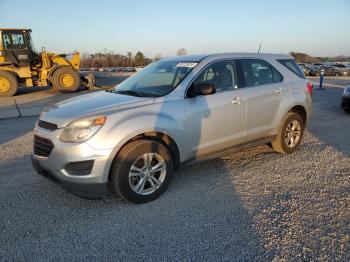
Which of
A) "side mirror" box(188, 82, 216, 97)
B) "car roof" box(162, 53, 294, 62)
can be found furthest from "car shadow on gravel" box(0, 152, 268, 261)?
"car roof" box(162, 53, 294, 62)

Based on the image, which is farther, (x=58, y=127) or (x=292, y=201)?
(x=292, y=201)

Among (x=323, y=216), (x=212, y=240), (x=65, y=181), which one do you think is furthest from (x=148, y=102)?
(x=323, y=216)

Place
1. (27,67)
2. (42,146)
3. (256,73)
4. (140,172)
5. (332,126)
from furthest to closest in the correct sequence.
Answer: (27,67), (332,126), (256,73), (140,172), (42,146)

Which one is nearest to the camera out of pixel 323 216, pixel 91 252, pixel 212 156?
pixel 91 252

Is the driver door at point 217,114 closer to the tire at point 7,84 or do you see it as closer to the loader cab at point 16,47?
the tire at point 7,84

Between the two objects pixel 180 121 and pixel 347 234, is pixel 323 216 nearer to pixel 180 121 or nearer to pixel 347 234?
pixel 347 234

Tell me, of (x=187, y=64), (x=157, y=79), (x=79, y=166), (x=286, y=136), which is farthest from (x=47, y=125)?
(x=286, y=136)

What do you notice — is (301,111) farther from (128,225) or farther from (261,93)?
(128,225)

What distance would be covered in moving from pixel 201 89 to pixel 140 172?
1.28 metres

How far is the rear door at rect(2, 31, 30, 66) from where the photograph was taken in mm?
15375

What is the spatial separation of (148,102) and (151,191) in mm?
1076

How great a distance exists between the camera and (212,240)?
120 inches

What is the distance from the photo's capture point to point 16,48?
15594 millimetres

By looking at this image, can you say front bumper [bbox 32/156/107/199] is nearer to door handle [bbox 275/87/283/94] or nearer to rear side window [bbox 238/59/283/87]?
rear side window [bbox 238/59/283/87]
